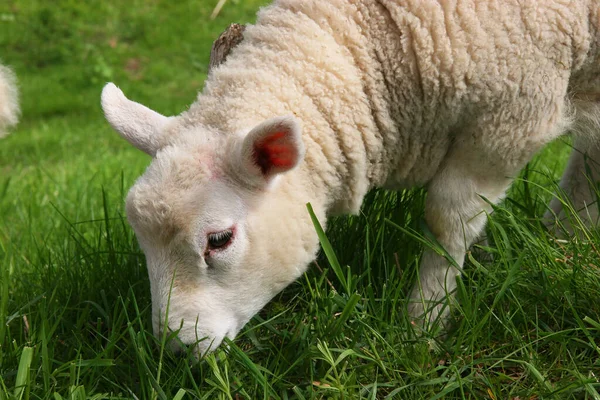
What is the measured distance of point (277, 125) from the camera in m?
2.28

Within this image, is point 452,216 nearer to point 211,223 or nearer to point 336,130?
point 336,130

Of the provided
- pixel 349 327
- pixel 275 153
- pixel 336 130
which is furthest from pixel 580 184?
pixel 275 153

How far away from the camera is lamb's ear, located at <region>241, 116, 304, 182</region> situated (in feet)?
7.49

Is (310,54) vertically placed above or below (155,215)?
above

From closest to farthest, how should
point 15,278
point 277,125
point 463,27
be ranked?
1. point 277,125
2. point 463,27
3. point 15,278

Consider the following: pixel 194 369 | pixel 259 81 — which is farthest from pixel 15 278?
pixel 259 81

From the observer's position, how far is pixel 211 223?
2408mm

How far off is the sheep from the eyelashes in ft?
3.05

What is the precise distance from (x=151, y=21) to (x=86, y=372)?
33.0 feet

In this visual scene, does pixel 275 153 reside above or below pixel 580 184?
above

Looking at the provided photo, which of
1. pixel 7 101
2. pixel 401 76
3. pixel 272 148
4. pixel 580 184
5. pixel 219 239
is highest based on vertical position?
pixel 401 76

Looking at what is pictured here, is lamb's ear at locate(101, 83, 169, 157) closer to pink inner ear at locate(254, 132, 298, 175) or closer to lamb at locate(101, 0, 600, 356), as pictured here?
lamb at locate(101, 0, 600, 356)

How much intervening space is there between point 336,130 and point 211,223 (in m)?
0.60

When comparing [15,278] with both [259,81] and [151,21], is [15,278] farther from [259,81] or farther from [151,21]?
[151,21]
